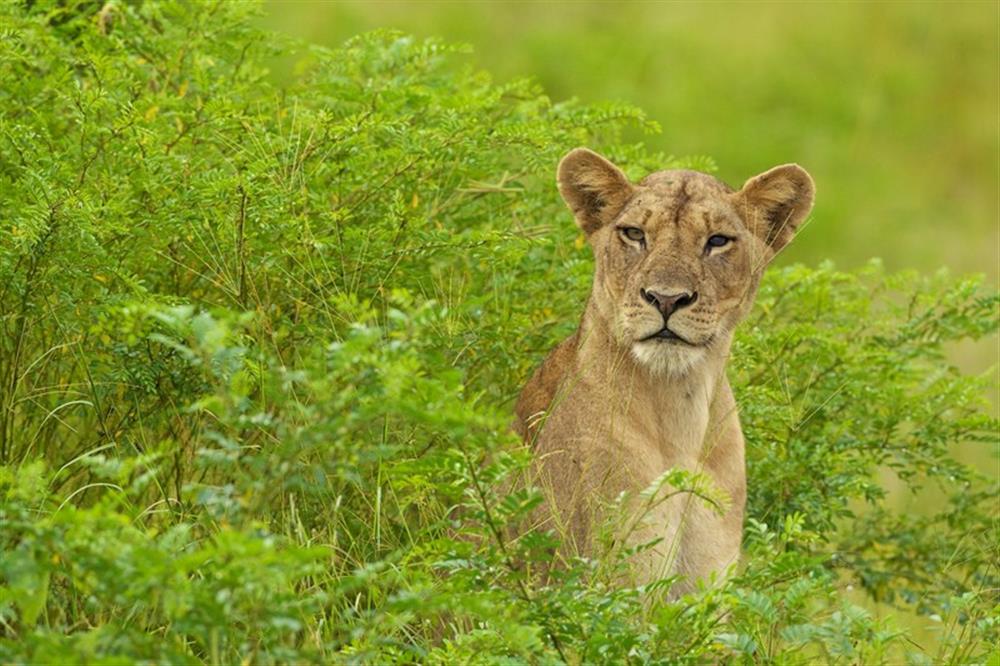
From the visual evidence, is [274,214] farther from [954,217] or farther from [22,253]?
[954,217]

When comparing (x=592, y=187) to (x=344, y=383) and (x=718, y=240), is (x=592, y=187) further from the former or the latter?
(x=344, y=383)

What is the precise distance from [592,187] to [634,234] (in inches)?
12.9

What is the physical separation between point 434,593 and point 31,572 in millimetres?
1253

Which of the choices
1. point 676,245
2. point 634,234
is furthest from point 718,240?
point 634,234

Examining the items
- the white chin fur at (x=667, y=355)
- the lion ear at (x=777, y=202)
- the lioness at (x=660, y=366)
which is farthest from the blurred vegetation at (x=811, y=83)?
the white chin fur at (x=667, y=355)

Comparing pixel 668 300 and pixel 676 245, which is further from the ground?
pixel 676 245

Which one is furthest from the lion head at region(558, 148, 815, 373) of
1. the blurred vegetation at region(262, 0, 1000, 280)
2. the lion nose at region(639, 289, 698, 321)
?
the blurred vegetation at region(262, 0, 1000, 280)

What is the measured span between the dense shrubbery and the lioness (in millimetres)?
216

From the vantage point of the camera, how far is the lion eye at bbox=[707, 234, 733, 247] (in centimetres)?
587

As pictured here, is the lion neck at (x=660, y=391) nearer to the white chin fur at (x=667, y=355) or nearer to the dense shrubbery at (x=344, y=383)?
the white chin fur at (x=667, y=355)

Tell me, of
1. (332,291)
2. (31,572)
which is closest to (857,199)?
(332,291)

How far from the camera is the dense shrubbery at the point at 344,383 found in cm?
395

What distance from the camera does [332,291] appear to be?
625cm

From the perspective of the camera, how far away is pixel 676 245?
5.81 meters
